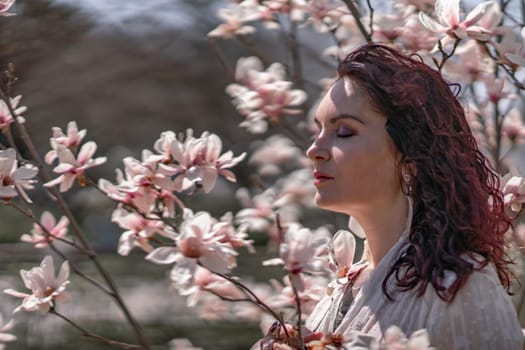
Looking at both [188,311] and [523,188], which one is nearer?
[523,188]

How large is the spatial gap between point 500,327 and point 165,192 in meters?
0.54

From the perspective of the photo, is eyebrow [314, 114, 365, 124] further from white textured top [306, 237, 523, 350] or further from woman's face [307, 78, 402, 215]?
white textured top [306, 237, 523, 350]

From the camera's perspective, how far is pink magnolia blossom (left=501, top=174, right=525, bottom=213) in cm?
131

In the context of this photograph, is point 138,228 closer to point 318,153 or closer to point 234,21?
point 318,153

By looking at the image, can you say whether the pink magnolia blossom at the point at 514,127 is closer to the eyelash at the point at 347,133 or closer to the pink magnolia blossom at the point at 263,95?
the pink magnolia blossom at the point at 263,95

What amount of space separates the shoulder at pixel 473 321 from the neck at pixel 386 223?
0.46 ft

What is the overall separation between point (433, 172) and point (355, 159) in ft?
0.33

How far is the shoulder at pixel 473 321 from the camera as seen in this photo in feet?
3.49

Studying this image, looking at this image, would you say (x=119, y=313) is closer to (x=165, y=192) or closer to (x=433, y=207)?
(x=165, y=192)

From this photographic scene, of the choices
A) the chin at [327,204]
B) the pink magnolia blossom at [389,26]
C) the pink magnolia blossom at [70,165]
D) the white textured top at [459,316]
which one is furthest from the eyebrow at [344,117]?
the pink magnolia blossom at [389,26]

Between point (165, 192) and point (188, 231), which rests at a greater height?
point (188, 231)

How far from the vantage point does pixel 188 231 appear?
1055mm

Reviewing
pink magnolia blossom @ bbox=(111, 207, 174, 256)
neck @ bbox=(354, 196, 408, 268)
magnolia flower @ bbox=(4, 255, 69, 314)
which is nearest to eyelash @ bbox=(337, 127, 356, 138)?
neck @ bbox=(354, 196, 408, 268)

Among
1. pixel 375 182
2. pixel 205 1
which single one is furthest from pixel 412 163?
pixel 205 1
